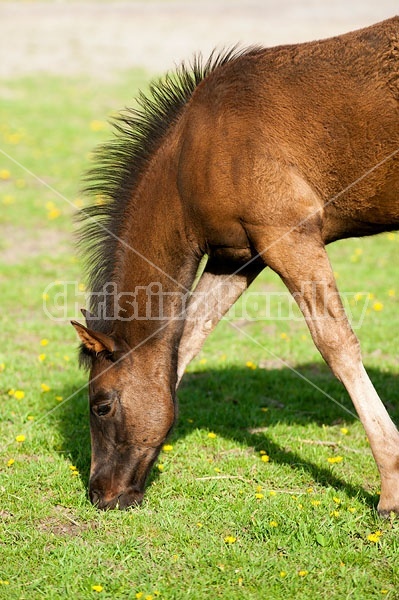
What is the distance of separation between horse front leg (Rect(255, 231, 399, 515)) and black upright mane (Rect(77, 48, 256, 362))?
1.05 meters

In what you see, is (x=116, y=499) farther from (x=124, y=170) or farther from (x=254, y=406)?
(x=124, y=170)

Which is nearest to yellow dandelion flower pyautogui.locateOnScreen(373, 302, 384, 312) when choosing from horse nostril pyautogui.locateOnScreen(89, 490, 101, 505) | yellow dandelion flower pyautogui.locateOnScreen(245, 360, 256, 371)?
yellow dandelion flower pyautogui.locateOnScreen(245, 360, 256, 371)

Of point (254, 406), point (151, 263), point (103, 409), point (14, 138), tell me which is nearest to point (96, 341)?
point (103, 409)

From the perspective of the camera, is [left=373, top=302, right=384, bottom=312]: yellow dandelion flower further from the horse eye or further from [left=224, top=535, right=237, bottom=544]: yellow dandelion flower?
[left=224, top=535, right=237, bottom=544]: yellow dandelion flower

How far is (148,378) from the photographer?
4.96 meters

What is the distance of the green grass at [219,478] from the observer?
412 cm

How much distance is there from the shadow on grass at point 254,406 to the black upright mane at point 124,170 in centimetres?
142

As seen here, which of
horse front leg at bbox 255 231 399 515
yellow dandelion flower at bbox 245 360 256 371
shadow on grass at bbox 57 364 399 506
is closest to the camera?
horse front leg at bbox 255 231 399 515

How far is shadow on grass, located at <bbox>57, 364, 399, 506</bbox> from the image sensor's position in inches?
227

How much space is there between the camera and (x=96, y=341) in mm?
4797

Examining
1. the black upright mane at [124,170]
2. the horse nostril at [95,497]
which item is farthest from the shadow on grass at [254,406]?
the black upright mane at [124,170]

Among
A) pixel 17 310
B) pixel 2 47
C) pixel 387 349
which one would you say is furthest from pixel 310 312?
pixel 2 47

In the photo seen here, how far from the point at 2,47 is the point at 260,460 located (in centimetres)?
1906

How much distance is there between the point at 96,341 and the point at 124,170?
47.6 inches
